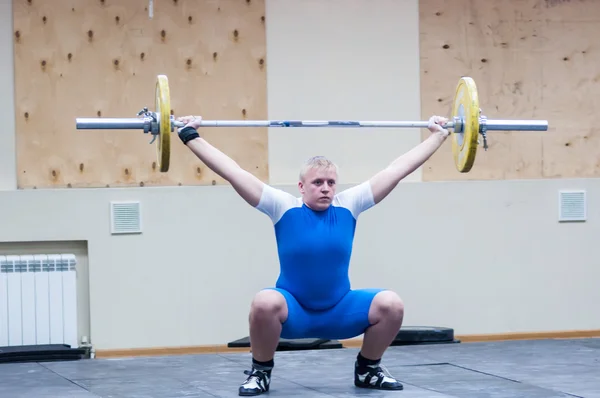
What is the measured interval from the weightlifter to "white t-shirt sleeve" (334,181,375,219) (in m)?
0.01

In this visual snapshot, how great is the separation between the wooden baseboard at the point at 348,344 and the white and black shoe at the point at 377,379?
180 cm

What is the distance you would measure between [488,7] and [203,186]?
6.73 feet

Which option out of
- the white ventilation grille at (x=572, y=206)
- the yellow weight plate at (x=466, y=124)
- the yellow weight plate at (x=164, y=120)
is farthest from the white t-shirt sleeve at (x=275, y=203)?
the white ventilation grille at (x=572, y=206)

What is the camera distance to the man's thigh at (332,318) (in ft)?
12.2

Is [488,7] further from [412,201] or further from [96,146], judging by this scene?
[96,146]

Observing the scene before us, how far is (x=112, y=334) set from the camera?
18.5ft

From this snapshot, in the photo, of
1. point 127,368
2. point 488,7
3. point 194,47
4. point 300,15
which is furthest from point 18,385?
point 488,7

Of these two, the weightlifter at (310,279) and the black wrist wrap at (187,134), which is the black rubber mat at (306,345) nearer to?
the weightlifter at (310,279)

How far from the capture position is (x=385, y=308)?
149 inches

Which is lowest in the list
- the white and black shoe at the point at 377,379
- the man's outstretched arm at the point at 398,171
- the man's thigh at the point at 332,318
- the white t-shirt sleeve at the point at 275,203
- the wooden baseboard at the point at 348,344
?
the wooden baseboard at the point at 348,344

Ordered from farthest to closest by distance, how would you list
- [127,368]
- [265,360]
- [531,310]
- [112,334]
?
[531,310], [112,334], [127,368], [265,360]

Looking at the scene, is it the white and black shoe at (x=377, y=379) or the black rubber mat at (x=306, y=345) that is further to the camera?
the black rubber mat at (x=306, y=345)

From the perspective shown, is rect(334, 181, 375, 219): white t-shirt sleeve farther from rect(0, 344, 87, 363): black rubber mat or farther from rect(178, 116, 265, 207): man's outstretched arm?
rect(0, 344, 87, 363): black rubber mat

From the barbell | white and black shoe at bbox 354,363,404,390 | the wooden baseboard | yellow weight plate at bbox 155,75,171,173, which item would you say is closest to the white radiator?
the wooden baseboard
